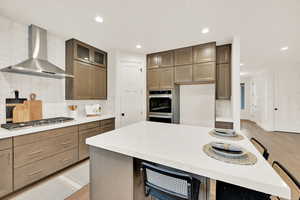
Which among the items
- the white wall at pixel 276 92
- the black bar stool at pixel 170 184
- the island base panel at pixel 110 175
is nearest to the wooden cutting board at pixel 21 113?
the island base panel at pixel 110 175

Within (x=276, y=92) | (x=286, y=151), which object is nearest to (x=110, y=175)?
(x=286, y=151)

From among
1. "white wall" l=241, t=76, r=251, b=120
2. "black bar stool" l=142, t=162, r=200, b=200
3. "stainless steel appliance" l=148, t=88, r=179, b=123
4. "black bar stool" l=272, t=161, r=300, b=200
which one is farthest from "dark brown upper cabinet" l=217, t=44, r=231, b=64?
"white wall" l=241, t=76, r=251, b=120

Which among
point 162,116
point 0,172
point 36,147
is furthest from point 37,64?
point 162,116

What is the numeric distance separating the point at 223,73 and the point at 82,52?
122 inches

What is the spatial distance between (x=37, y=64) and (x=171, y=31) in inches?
90.9

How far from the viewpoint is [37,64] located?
6.82 ft

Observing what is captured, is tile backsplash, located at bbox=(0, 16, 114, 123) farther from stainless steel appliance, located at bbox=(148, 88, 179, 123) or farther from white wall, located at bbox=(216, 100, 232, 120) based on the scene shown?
white wall, located at bbox=(216, 100, 232, 120)

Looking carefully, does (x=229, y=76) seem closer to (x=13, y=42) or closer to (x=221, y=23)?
(x=221, y=23)

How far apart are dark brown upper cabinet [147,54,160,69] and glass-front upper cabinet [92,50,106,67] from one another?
46.0 inches

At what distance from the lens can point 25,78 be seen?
2.18 metres

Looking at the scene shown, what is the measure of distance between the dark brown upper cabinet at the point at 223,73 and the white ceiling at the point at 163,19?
0.33 metres

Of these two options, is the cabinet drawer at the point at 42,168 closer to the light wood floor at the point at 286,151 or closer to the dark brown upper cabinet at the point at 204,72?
the dark brown upper cabinet at the point at 204,72

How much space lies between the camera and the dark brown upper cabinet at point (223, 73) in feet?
9.11

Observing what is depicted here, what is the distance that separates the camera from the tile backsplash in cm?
197
